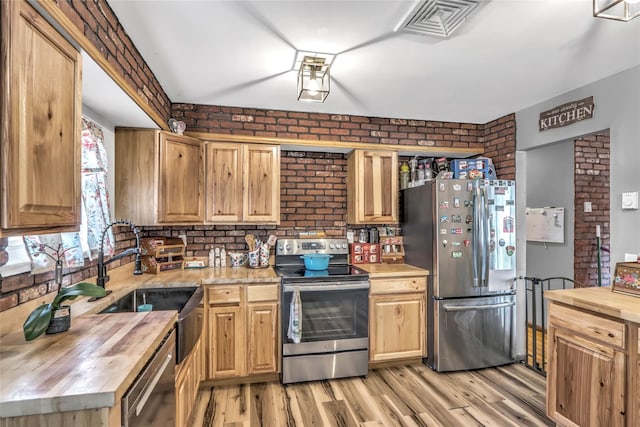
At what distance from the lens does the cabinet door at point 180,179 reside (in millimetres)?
2633

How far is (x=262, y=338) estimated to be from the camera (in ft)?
8.74

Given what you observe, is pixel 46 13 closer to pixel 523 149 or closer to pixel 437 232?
pixel 437 232

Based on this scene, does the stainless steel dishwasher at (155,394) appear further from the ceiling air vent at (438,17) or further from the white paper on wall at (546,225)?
the white paper on wall at (546,225)

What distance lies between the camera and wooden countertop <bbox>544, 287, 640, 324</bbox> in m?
1.65

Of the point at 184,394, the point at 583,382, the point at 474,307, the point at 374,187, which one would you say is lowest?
the point at 184,394

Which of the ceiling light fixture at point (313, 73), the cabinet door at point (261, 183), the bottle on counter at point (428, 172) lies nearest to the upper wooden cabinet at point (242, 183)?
the cabinet door at point (261, 183)

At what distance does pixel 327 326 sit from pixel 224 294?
0.92m

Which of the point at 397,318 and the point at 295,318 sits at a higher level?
the point at 295,318

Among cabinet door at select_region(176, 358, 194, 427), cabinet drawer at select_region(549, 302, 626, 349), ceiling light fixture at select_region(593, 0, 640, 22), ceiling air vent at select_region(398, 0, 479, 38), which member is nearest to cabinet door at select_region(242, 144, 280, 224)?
cabinet door at select_region(176, 358, 194, 427)

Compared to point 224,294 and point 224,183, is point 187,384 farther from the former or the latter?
point 224,183

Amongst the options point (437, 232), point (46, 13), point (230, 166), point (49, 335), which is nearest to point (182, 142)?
point (230, 166)

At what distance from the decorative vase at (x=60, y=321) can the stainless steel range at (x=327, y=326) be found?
1.52 m

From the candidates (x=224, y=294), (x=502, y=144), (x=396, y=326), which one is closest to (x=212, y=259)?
(x=224, y=294)

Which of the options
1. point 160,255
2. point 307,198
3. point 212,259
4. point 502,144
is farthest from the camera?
point 307,198
